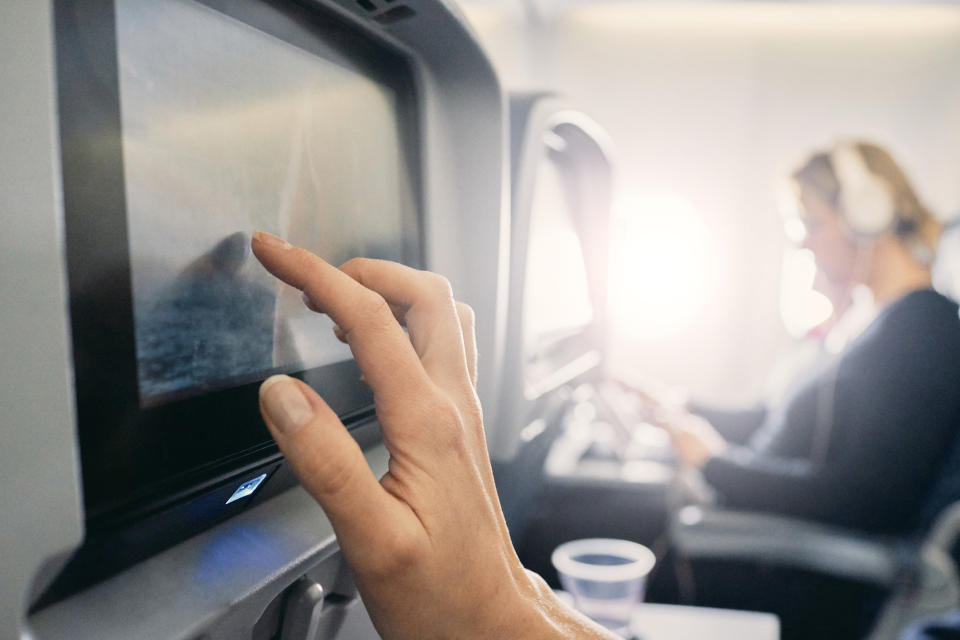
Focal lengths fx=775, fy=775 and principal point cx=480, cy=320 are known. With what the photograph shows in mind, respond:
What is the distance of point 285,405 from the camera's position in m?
0.35

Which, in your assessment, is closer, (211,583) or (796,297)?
(211,583)

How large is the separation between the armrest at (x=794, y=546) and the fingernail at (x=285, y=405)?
138 cm

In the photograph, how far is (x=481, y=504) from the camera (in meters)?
0.42

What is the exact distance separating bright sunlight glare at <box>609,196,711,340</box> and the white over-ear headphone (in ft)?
5.33

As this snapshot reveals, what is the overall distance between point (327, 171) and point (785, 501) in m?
1.71

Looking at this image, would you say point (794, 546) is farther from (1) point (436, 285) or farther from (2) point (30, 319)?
(2) point (30, 319)

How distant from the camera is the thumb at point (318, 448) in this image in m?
0.35

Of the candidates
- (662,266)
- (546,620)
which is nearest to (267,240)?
(546,620)

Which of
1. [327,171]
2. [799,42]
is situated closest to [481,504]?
[327,171]

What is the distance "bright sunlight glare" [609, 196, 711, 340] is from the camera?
3.71m

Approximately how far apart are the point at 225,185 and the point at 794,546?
147cm

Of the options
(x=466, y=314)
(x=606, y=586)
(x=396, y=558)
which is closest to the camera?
(x=396, y=558)

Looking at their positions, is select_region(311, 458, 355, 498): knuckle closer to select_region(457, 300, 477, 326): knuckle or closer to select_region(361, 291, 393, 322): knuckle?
select_region(361, 291, 393, 322): knuckle

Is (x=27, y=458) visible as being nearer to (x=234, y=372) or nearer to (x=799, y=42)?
(x=234, y=372)
